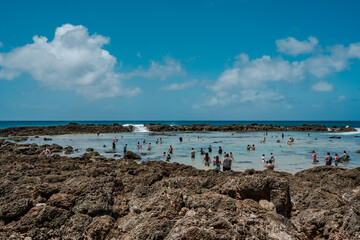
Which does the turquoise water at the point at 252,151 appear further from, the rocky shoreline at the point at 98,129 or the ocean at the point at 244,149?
the rocky shoreline at the point at 98,129

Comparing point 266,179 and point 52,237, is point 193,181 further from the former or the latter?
point 52,237

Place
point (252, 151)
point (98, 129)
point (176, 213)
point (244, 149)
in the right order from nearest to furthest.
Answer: point (176, 213) < point (252, 151) < point (244, 149) < point (98, 129)

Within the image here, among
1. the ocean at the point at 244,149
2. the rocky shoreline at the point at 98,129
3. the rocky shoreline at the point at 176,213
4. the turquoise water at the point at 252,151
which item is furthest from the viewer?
the rocky shoreline at the point at 98,129

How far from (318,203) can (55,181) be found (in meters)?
9.51

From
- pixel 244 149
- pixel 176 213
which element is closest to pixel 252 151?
pixel 244 149

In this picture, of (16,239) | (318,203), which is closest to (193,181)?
(318,203)

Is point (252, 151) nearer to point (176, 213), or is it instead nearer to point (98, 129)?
point (176, 213)

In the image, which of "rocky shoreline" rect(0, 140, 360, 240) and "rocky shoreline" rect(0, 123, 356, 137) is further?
"rocky shoreline" rect(0, 123, 356, 137)

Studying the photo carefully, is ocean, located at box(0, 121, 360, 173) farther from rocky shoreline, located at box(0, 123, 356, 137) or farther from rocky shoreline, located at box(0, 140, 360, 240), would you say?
rocky shoreline, located at box(0, 123, 356, 137)

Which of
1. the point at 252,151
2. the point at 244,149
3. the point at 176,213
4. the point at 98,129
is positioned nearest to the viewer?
the point at 176,213

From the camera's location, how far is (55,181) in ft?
33.0

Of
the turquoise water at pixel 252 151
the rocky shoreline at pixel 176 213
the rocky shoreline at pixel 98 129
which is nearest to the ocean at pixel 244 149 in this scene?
the turquoise water at pixel 252 151

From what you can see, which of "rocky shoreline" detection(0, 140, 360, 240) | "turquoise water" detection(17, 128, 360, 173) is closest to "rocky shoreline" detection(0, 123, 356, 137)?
"turquoise water" detection(17, 128, 360, 173)

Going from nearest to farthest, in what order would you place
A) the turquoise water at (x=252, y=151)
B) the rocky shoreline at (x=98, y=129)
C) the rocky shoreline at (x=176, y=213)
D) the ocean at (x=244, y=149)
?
the rocky shoreline at (x=176, y=213) → the turquoise water at (x=252, y=151) → the ocean at (x=244, y=149) → the rocky shoreline at (x=98, y=129)
